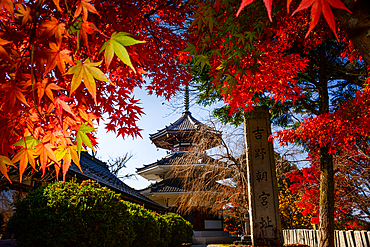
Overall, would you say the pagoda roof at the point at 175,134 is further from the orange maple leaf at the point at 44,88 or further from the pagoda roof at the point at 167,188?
the orange maple leaf at the point at 44,88

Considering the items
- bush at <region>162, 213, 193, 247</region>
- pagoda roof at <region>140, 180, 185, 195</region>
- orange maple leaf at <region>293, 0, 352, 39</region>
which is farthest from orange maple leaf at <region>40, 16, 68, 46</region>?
pagoda roof at <region>140, 180, 185, 195</region>

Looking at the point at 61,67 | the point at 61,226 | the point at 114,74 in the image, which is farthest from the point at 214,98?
the point at 61,67

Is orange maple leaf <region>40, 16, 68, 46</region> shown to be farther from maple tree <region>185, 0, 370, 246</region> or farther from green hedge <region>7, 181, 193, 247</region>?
green hedge <region>7, 181, 193, 247</region>

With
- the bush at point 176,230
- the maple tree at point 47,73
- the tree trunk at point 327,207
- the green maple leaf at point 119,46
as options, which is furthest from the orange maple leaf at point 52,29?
the bush at point 176,230

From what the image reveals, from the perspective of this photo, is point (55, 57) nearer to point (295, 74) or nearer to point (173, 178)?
point (295, 74)

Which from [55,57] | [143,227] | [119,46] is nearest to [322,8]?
[119,46]

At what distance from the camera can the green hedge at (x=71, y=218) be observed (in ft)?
14.0

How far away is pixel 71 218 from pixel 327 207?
5.50 metres

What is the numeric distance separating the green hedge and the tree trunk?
445 centimetres

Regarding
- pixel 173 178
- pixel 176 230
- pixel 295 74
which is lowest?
pixel 176 230

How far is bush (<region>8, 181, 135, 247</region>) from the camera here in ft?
14.0

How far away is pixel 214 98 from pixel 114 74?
16.2 feet

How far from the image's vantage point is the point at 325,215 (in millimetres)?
5543

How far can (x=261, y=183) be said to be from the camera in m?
5.83
